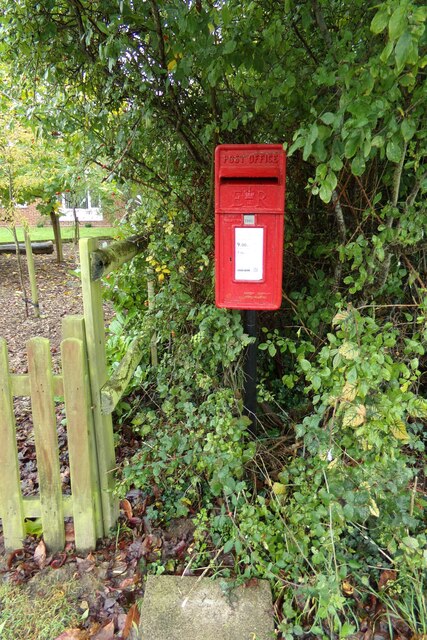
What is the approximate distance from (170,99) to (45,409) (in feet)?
5.37

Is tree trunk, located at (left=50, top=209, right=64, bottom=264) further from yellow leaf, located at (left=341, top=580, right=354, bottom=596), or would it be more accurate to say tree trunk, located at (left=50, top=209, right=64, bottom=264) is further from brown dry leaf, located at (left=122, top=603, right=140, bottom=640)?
yellow leaf, located at (left=341, top=580, right=354, bottom=596)

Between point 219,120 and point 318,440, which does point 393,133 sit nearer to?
point 219,120

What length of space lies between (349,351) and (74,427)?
1.25 meters

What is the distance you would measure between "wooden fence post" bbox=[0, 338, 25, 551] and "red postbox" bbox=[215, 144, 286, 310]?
1.03m

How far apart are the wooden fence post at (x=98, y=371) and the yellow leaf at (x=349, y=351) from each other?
1082 mm


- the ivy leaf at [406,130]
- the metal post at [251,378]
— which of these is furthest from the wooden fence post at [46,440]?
the ivy leaf at [406,130]

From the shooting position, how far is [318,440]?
1.98 meters

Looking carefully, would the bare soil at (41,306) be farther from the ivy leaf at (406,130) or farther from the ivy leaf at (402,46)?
the ivy leaf at (402,46)

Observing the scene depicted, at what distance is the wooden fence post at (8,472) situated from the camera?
201cm

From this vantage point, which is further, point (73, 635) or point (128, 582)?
point (128, 582)

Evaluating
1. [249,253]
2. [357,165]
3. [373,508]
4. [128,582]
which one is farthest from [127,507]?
Answer: [357,165]

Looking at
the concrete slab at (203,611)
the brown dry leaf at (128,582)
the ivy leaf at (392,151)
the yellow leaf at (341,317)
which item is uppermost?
the ivy leaf at (392,151)

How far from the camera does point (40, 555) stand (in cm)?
214

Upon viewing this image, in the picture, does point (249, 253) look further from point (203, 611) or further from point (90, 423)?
point (203, 611)
